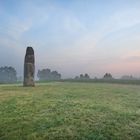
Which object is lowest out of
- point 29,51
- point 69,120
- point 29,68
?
point 69,120

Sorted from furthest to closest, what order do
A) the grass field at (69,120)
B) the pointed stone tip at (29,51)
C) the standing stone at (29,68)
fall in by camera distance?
the pointed stone tip at (29,51)
the standing stone at (29,68)
the grass field at (69,120)

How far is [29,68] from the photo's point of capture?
97.1ft

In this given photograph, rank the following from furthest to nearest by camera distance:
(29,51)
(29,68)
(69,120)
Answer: (29,51)
(29,68)
(69,120)

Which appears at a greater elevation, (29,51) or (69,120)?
(29,51)

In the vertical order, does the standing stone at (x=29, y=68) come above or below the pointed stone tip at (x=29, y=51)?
below

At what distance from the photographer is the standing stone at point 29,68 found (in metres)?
29.4

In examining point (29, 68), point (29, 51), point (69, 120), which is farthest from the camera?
point (29, 51)

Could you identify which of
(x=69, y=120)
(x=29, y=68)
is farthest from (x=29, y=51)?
(x=69, y=120)

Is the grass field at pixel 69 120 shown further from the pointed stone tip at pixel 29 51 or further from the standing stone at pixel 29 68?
the pointed stone tip at pixel 29 51

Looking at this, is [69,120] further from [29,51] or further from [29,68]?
[29,51]

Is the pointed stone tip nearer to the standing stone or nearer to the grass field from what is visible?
the standing stone

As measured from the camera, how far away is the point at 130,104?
1739cm

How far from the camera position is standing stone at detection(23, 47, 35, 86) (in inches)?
1159

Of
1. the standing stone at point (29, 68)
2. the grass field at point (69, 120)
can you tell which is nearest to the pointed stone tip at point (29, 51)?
the standing stone at point (29, 68)
